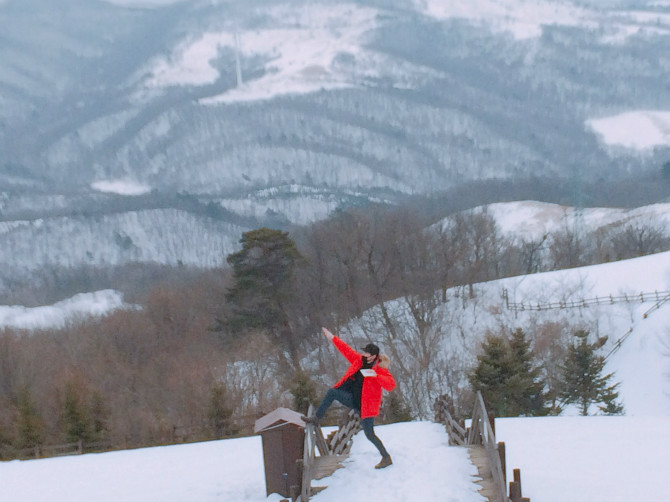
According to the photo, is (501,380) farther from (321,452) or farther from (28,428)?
(28,428)

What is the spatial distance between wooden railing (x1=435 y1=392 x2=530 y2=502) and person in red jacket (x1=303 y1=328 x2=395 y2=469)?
Answer: 1.53 metres

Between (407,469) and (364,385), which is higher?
(364,385)

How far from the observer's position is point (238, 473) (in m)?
15.4

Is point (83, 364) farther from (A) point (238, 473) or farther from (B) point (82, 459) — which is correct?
(A) point (238, 473)

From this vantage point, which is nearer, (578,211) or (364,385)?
(364,385)

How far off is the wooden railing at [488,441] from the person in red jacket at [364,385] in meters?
1.53

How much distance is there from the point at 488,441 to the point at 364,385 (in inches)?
75.1

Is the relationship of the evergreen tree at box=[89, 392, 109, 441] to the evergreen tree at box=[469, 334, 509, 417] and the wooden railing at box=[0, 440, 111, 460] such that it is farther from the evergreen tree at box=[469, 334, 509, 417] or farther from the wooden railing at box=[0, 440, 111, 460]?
the evergreen tree at box=[469, 334, 509, 417]

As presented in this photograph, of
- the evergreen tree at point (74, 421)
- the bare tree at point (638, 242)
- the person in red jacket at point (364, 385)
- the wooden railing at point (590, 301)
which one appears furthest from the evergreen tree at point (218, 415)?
the bare tree at point (638, 242)

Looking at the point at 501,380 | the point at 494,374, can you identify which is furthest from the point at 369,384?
the point at 501,380

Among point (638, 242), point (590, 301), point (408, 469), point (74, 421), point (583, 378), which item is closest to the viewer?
point (408, 469)

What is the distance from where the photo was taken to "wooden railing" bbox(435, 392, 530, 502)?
874cm

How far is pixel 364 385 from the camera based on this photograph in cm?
1047

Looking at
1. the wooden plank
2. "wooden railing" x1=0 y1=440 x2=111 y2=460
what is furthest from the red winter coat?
"wooden railing" x1=0 y1=440 x2=111 y2=460
